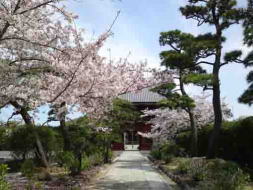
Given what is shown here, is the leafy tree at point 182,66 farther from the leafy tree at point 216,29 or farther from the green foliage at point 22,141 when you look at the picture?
the green foliage at point 22,141

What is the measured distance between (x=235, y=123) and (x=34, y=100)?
11915mm

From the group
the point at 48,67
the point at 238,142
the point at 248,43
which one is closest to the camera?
the point at 48,67

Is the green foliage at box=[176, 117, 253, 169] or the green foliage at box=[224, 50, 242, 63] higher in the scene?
the green foliage at box=[224, 50, 242, 63]

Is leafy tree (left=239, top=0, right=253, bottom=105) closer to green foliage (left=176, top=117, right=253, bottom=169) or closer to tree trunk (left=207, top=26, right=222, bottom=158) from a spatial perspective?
tree trunk (left=207, top=26, right=222, bottom=158)

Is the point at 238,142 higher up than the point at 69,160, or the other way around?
the point at 238,142

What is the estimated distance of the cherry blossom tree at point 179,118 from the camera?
2919 centimetres

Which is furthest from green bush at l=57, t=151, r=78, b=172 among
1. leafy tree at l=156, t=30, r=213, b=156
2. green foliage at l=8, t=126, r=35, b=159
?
leafy tree at l=156, t=30, r=213, b=156

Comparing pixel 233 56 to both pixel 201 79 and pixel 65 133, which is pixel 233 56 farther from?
pixel 65 133

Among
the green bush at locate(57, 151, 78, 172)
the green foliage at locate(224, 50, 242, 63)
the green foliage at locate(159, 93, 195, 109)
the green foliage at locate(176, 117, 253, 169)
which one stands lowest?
the green bush at locate(57, 151, 78, 172)

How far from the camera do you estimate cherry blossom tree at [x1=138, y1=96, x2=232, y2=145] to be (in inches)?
1149

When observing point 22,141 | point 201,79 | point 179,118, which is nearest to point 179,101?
point 201,79

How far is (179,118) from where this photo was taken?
1164 inches

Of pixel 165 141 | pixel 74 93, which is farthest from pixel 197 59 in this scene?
pixel 165 141

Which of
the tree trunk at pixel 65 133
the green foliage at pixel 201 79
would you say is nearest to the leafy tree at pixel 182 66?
the green foliage at pixel 201 79
